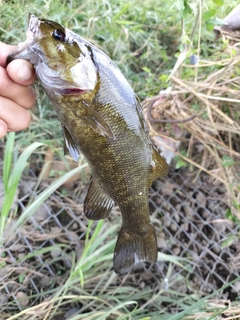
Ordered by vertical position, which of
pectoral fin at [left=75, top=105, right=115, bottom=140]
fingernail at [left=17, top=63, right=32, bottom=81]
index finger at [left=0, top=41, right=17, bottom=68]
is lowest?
pectoral fin at [left=75, top=105, right=115, bottom=140]

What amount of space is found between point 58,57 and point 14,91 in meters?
0.19

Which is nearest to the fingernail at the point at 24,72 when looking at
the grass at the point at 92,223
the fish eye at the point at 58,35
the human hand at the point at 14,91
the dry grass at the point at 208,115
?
the human hand at the point at 14,91

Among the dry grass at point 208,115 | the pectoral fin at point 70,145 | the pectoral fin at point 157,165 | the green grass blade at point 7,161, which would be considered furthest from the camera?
the dry grass at point 208,115

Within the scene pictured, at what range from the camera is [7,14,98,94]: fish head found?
99cm

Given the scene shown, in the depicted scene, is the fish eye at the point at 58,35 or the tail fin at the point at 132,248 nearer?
the fish eye at the point at 58,35

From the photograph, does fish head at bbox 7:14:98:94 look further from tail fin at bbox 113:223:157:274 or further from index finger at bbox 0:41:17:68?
tail fin at bbox 113:223:157:274

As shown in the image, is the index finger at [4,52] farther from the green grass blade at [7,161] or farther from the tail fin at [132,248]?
the tail fin at [132,248]

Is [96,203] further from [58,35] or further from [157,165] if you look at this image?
[58,35]

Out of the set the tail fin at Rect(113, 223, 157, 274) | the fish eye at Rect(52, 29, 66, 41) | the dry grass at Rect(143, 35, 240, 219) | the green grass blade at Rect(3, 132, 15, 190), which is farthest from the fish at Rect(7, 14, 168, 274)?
the dry grass at Rect(143, 35, 240, 219)

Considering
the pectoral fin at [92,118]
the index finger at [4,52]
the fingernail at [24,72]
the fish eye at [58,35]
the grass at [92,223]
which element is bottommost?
the grass at [92,223]

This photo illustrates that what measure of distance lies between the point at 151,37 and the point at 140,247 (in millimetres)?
1952

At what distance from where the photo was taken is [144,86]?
268 centimetres

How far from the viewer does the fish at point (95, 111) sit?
101 cm

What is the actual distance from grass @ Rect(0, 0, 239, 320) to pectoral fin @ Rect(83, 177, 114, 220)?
1.45 feet
